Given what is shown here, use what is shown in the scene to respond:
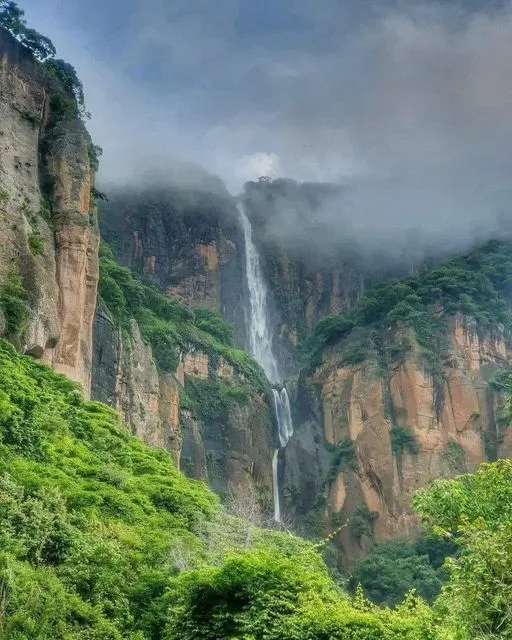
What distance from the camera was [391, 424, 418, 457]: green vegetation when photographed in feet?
143

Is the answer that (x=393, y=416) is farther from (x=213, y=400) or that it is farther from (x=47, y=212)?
(x=47, y=212)

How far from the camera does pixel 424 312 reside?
1938 inches

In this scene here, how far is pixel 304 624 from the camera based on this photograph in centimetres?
1042

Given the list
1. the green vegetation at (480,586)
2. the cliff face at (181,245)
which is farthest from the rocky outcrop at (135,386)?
the green vegetation at (480,586)

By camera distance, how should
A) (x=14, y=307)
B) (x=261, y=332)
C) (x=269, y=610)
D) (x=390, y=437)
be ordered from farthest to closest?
(x=261, y=332) < (x=390, y=437) < (x=14, y=307) < (x=269, y=610)

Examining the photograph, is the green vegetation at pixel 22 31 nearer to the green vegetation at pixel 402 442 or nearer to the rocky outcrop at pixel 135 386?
the rocky outcrop at pixel 135 386

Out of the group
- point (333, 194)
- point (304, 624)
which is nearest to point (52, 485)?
point (304, 624)

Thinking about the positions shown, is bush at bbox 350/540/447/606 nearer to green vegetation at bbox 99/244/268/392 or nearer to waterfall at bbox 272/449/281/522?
waterfall at bbox 272/449/281/522

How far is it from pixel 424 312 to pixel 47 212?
28.3m

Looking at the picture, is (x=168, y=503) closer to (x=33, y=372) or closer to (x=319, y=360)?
(x=33, y=372)

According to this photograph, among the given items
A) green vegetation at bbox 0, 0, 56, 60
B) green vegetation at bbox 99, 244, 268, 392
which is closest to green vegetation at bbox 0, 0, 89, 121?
green vegetation at bbox 0, 0, 56, 60

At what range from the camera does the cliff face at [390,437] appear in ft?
138

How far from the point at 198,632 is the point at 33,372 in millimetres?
13868

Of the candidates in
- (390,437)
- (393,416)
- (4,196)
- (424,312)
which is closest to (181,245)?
(424,312)
